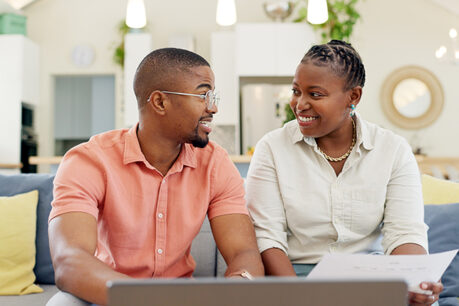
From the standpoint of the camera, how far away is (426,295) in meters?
1.20

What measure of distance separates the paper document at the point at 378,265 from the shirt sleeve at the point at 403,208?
37 centimetres

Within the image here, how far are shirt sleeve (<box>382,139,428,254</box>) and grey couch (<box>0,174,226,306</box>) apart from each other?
0.72 meters

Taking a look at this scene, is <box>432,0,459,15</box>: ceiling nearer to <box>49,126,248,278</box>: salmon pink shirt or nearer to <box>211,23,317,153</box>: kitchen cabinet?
<box>211,23,317,153</box>: kitchen cabinet

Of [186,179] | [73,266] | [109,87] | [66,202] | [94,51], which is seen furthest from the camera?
[109,87]

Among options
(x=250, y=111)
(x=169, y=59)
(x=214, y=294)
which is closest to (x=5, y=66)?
(x=250, y=111)

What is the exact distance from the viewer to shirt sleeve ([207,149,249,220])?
152cm

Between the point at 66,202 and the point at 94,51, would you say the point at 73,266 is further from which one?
the point at 94,51

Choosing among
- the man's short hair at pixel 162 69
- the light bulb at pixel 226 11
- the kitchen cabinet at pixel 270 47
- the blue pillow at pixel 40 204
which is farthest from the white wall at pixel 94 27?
the man's short hair at pixel 162 69

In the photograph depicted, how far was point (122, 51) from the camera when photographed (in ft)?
21.5

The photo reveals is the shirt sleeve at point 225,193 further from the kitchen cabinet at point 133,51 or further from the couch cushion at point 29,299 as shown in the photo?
the kitchen cabinet at point 133,51

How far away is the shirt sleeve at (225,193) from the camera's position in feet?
4.99

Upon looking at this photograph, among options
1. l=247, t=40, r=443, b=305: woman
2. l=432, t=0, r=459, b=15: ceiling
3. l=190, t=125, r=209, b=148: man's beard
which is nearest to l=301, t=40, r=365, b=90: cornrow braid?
l=247, t=40, r=443, b=305: woman

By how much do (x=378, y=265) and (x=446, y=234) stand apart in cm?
109

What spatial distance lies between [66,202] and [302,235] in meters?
0.70
